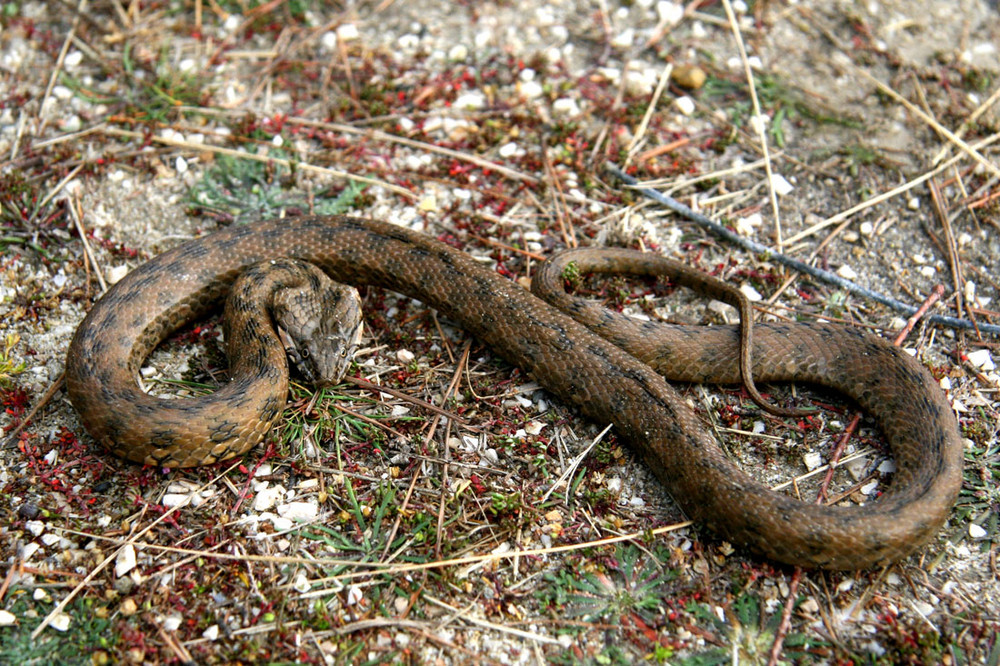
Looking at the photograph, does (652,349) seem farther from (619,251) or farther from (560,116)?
(560,116)

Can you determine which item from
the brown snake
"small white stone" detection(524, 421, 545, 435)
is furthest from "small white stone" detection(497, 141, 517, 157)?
"small white stone" detection(524, 421, 545, 435)

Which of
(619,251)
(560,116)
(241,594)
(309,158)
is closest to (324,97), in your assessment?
(309,158)

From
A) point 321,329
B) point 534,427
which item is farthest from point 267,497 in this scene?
point 534,427

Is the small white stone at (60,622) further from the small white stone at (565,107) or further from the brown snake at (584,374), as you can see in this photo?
the small white stone at (565,107)

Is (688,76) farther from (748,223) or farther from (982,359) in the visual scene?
(982,359)

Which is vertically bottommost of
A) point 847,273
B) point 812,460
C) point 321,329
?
point 812,460

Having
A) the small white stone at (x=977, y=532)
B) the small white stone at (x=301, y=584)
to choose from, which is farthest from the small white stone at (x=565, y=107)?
the small white stone at (x=301, y=584)

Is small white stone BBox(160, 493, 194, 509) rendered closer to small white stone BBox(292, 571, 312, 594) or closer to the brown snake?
the brown snake
